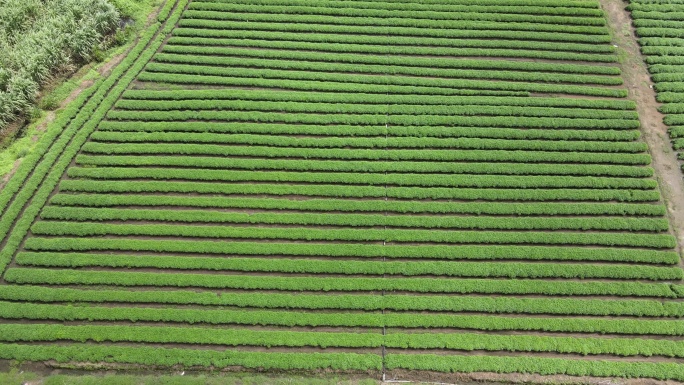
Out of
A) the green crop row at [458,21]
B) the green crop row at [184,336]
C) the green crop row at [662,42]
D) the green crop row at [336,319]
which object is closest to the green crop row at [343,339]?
the green crop row at [184,336]

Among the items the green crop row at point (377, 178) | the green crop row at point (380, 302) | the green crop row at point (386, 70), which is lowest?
the green crop row at point (380, 302)

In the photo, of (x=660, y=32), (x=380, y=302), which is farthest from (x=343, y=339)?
A: (x=660, y=32)

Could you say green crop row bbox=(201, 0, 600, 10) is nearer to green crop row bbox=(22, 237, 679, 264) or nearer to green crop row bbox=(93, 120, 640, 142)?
green crop row bbox=(93, 120, 640, 142)

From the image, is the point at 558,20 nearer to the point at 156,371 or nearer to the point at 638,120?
the point at 638,120

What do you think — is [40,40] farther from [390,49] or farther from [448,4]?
[448,4]

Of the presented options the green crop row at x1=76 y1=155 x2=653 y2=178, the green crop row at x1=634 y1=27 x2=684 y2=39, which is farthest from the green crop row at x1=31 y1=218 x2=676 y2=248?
the green crop row at x1=634 y1=27 x2=684 y2=39

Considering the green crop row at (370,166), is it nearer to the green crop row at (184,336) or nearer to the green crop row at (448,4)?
the green crop row at (184,336)
